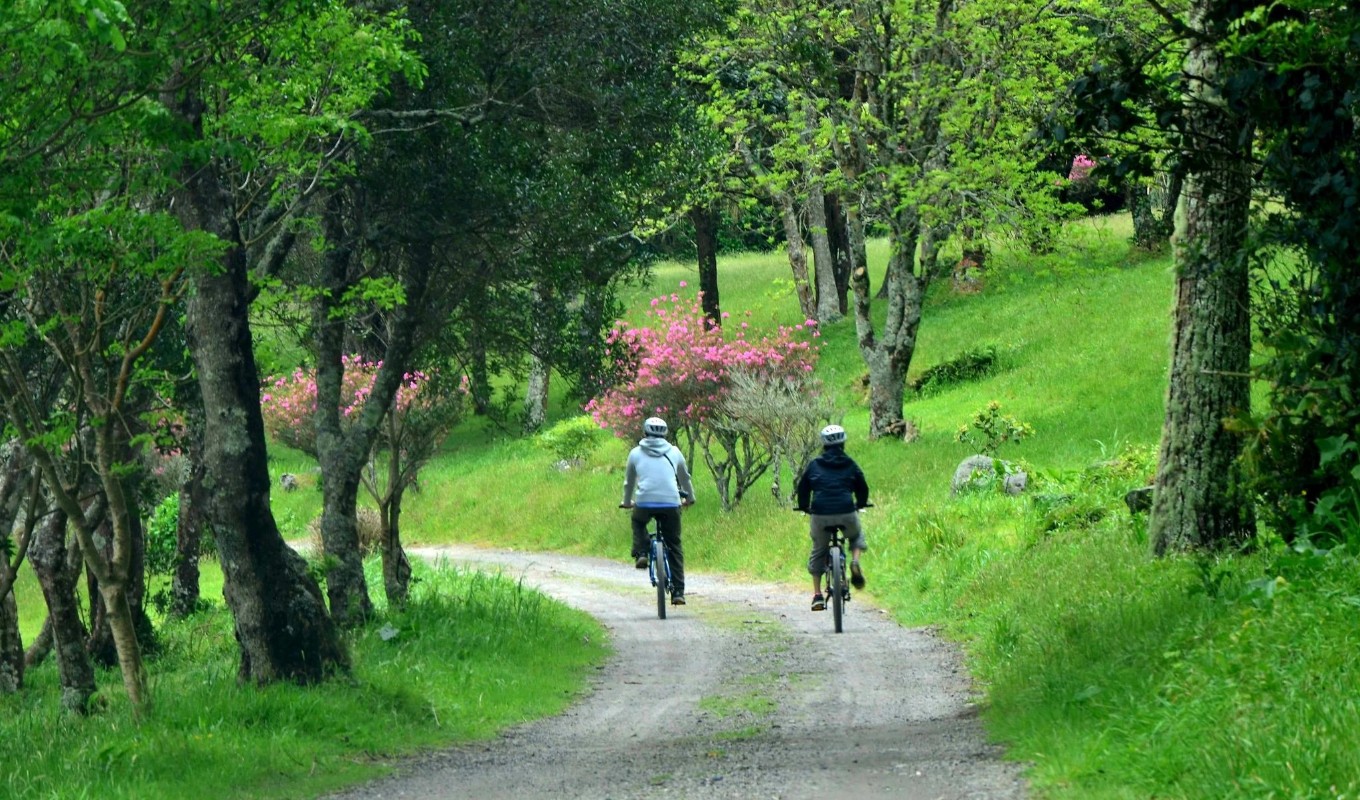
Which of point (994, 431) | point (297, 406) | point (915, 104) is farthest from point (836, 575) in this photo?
point (297, 406)

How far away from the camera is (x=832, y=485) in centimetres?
1592

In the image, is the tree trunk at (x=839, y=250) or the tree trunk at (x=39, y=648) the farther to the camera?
the tree trunk at (x=839, y=250)

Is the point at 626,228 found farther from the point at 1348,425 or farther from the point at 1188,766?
the point at 1188,766

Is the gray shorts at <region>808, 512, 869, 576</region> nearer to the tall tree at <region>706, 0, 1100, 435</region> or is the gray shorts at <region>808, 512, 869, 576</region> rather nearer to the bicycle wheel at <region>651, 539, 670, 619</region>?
the bicycle wheel at <region>651, 539, 670, 619</region>

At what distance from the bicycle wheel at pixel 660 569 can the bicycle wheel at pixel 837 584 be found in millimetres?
2451

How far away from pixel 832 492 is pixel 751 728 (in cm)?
547

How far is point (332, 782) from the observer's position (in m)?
9.38

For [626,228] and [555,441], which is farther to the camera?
[555,441]

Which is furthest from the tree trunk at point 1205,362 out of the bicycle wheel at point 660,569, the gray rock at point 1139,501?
the bicycle wheel at point 660,569

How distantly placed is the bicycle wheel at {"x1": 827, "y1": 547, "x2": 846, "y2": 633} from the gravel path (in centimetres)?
22

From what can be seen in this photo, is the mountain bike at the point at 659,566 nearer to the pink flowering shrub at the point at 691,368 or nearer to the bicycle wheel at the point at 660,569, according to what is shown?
the bicycle wheel at the point at 660,569

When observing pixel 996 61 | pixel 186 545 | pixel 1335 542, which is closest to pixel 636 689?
pixel 1335 542

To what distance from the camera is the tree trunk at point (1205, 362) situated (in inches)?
476

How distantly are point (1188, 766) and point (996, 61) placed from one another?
21.6 m
